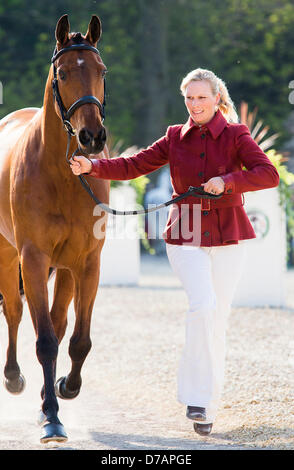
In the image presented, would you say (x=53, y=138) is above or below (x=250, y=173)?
above

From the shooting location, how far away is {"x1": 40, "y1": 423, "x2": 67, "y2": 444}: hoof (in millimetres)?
4195

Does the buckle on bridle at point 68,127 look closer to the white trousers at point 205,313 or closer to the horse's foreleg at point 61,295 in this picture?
the white trousers at point 205,313

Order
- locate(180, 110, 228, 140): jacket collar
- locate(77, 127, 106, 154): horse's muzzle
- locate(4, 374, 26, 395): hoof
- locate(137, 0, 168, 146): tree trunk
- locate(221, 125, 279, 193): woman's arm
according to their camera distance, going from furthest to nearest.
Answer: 1. locate(137, 0, 168, 146): tree trunk
2. locate(4, 374, 26, 395): hoof
3. locate(180, 110, 228, 140): jacket collar
4. locate(221, 125, 279, 193): woman's arm
5. locate(77, 127, 106, 154): horse's muzzle

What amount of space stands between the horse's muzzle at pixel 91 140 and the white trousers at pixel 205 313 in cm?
82

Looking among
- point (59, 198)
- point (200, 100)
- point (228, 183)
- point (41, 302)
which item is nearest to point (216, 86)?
point (200, 100)

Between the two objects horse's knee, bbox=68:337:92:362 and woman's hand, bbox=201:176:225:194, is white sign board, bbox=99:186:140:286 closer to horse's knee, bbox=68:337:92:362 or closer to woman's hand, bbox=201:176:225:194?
horse's knee, bbox=68:337:92:362

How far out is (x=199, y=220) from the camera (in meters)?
4.56

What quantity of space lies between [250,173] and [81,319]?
1422 mm

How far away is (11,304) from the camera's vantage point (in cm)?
597

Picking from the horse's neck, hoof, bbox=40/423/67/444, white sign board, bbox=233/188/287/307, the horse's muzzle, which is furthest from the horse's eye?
white sign board, bbox=233/188/287/307

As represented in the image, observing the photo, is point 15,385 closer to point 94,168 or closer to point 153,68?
point 94,168

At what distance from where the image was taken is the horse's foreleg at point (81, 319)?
15.9 ft

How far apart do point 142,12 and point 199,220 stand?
18.2 m

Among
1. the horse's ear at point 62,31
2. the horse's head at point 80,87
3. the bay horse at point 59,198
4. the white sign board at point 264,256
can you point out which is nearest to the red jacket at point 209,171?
the bay horse at point 59,198
